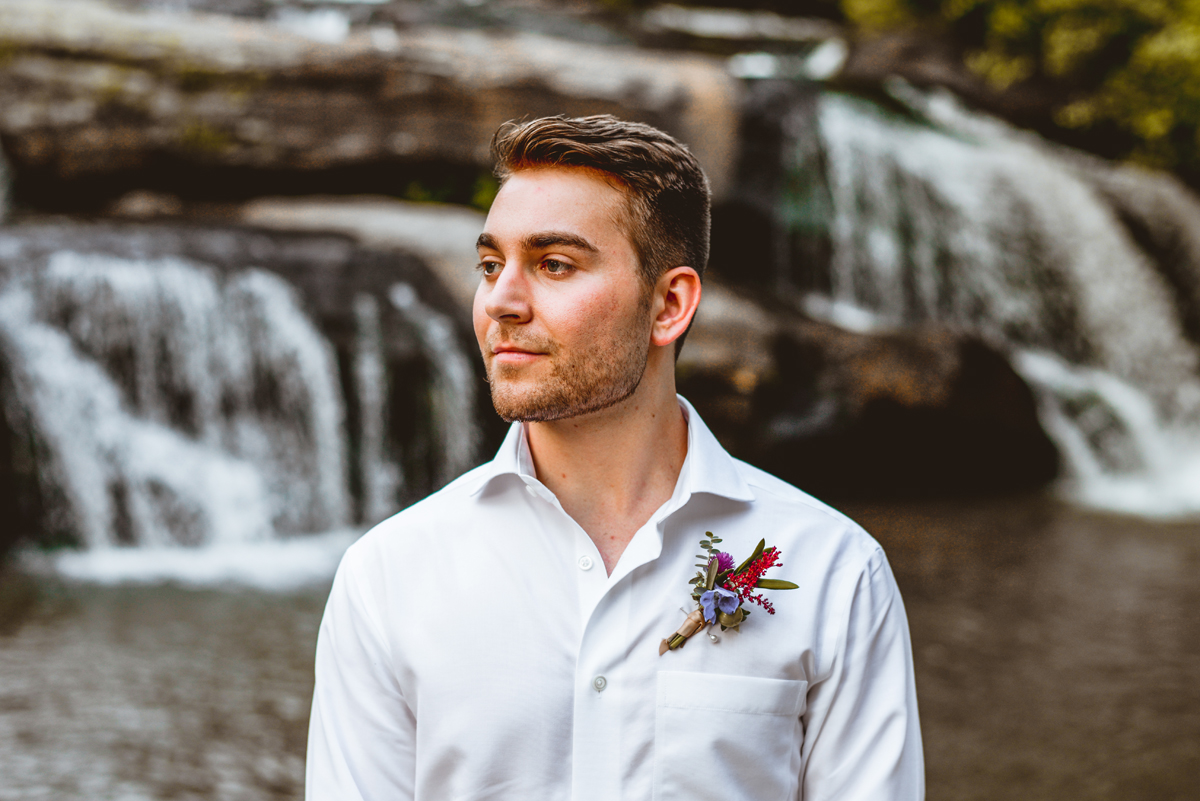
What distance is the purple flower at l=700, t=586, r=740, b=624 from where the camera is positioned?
1460mm

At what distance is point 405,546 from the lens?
1587mm

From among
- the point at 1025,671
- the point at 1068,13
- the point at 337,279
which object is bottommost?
the point at 1025,671

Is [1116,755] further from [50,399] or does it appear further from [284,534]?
[50,399]

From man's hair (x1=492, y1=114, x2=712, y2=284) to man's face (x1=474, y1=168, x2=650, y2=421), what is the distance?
0.08ft

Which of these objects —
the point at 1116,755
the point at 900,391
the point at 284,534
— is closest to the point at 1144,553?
the point at 900,391

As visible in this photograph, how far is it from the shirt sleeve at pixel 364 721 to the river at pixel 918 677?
2.49 metres

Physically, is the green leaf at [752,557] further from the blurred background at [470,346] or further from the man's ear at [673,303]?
the blurred background at [470,346]

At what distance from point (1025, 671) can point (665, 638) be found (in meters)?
4.24

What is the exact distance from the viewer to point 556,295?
1531mm

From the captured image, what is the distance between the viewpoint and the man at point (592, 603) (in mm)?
1466

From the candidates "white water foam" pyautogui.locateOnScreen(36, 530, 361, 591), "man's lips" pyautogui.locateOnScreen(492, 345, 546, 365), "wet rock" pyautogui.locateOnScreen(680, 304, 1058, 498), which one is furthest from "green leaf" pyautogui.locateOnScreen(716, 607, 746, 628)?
"wet rock" pyautogui.locateOnScreen(680, 304, 1058, 498)

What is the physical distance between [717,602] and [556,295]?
0.52 meters

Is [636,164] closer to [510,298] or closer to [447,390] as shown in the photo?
[510,298]

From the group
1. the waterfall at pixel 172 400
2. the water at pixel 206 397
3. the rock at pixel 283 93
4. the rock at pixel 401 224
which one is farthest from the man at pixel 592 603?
the rock at pixel 283 93
